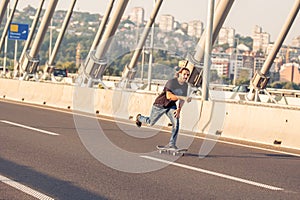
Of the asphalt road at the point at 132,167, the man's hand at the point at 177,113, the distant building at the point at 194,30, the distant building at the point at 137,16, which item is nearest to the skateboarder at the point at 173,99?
the man's hand at the point at 177,113

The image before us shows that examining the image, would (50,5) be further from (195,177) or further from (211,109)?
(195,177)

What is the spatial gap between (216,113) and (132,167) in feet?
25.2

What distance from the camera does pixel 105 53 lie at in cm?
3544

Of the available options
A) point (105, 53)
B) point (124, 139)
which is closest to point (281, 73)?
point (105, 53)

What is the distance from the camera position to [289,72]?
463ft

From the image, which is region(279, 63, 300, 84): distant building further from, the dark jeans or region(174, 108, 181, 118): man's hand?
region(174, 108, 181, 118): man's hand

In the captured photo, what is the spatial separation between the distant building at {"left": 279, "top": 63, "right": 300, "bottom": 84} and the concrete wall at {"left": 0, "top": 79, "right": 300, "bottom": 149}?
110617mm

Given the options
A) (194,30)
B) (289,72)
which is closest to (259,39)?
(289,72)

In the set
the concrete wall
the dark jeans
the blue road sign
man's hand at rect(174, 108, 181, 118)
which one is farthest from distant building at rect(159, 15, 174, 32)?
man's hand at rect(174, 108, 181, 118)

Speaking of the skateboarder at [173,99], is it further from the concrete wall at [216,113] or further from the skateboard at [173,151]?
the concrete wall at [216,113]

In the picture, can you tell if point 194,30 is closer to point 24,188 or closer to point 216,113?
point 216,113

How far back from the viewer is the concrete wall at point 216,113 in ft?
52.7

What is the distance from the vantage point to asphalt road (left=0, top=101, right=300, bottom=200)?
8.98 meters

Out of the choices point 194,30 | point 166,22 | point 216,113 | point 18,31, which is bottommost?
point 216,113
